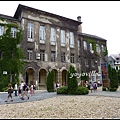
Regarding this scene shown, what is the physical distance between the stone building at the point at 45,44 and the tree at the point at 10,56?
963 millimetres

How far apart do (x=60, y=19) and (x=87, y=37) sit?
961cm

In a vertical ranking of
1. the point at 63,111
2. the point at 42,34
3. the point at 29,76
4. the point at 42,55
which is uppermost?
the point at 42,34

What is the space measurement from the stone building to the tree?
96 cm

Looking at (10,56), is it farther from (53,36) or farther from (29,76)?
(53,36)

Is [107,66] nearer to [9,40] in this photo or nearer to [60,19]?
[60,19]

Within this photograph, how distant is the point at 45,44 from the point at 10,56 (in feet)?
22.1

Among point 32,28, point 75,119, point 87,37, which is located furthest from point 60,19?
point 75,119

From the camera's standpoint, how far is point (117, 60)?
64.8 metres

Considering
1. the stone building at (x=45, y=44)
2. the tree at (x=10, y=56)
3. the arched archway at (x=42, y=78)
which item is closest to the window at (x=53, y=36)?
the stone building at (x=45, y=44)

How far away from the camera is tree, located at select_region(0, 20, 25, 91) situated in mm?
23125

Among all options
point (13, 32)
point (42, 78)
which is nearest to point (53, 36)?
point (13, 32)

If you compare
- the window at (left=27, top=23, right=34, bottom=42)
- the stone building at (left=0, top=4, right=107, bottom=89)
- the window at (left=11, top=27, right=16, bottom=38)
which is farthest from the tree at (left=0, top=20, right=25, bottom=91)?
the window at (left=27, top=23, right=34, bottom=42)

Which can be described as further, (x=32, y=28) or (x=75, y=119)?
(x=32, y=28)

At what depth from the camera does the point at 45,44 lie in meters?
27.4
